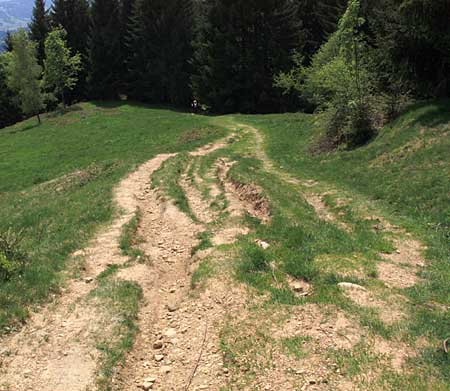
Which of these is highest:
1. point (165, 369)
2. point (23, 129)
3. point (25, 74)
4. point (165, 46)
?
point (165, 46)

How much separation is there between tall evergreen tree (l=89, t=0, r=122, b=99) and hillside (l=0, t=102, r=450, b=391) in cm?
5331

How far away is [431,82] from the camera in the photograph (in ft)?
79.0

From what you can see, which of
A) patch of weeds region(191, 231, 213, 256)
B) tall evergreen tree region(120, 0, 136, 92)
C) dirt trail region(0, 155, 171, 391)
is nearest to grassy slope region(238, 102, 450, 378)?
patch of weeds region(191, 231, 213, 256)

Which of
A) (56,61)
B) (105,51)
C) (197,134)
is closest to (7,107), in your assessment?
(56,61)

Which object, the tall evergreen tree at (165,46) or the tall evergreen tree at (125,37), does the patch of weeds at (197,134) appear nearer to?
the tall evergreen tree at (165,46)

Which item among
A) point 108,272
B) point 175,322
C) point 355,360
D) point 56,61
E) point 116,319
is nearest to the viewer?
point 355,360

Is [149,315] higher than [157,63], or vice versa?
[157,63]

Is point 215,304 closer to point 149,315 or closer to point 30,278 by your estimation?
point 149,315

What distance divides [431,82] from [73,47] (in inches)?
2718

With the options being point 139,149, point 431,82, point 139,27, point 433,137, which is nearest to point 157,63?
point 139,27

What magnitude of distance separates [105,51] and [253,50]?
91.5 feet

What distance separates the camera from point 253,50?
55719 millimetres

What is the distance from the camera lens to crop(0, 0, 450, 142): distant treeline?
24078 millimetres

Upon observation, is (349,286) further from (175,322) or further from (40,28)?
(40,28)
